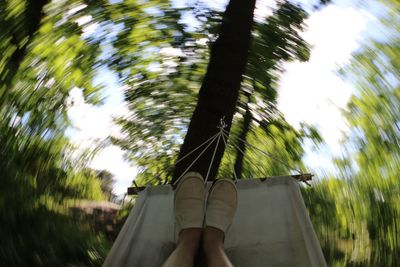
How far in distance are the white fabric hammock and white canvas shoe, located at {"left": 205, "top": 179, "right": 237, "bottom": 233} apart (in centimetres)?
16

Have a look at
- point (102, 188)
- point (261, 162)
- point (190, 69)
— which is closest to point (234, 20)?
point (190, 69)

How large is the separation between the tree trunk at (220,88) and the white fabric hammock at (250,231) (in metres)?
0.53

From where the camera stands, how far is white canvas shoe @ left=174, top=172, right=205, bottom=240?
1490 millimetres

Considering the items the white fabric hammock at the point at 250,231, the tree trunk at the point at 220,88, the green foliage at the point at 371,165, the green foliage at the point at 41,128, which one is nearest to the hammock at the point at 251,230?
the white fabric hammock at the point at 250,231

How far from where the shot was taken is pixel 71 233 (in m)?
2.92

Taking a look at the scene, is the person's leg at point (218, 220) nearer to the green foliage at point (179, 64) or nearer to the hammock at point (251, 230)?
the hammock at point (251, 230)

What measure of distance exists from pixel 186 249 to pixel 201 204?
0.71ft

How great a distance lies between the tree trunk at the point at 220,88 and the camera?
232cm

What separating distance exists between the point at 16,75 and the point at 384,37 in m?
2.70

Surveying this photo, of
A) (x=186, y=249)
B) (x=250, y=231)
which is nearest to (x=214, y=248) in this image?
(x=186, y=249)

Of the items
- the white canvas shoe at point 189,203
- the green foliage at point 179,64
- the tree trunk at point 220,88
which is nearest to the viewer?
the white canvas shoe at point 189,203

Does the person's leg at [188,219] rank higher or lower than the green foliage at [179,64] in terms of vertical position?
lower

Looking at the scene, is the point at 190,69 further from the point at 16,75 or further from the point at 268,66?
the point at 16,75

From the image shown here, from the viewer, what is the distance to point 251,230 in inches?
65.6
